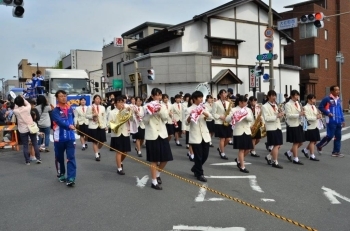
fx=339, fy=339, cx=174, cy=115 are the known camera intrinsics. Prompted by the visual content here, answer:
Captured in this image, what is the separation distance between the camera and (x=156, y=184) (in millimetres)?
6398

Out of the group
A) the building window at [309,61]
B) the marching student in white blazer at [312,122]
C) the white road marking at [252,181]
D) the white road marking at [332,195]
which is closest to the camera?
the white road marking at [332,195]

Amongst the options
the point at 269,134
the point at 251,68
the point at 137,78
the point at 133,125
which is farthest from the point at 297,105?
the point at 251,68

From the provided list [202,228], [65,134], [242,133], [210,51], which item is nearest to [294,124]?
[242,133]

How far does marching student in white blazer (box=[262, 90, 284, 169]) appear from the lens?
8273mm

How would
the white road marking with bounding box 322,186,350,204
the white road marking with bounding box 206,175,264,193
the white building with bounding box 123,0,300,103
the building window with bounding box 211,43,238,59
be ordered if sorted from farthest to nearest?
the building window with bounding box 211,43,238,59 < the white building with bounding box 123,0,300,103 < the white road marking with bounding box 206,175,264,193 < the white road marking with bounding box 322,186,350,204

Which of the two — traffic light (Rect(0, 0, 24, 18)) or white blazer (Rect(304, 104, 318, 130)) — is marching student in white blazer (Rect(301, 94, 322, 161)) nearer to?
white blazer (Rect(304, 104, 318, 130))

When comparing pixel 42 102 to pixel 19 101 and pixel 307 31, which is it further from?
pixel 307 31

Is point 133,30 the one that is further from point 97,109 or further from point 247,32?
point 97,109

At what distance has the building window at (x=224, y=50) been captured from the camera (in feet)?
80.9

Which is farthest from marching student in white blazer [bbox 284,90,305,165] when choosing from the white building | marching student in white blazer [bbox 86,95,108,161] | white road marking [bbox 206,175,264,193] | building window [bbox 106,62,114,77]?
building window [bbox 106,62,114,77]

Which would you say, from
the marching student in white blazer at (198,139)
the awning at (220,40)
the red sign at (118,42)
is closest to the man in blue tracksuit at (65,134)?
the marching student in white blazer at (198,139)

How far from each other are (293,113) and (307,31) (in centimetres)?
2580

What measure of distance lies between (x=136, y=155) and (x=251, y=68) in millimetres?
18235

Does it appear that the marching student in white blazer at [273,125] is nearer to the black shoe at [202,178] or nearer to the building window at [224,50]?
the black shoe at [202,178]
